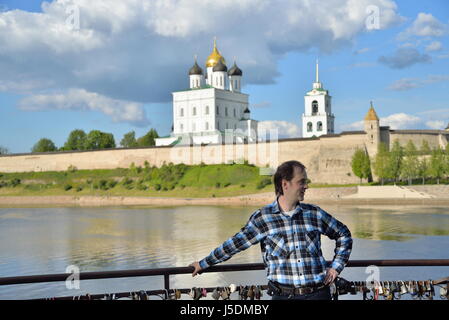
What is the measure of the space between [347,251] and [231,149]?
43740 mm

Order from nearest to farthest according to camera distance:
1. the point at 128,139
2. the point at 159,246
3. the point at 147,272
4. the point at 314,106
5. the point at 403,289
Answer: the point at 147,272, the point at 403,289, the point at 159,246, the point at 314,106, the point at 128,139

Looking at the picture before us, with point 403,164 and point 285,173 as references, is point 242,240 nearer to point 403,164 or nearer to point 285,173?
point 285,173

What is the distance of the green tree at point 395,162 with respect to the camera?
1447 inches

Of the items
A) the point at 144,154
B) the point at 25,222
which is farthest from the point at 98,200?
the point at 25,222

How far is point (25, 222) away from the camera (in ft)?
86.0

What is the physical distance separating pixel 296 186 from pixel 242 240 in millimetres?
338

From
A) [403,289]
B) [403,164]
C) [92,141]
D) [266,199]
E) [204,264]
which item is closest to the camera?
[204,264]

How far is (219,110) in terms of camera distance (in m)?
55.3

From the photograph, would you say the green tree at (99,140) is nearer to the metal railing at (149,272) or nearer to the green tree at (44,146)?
the green tree at (44,146)

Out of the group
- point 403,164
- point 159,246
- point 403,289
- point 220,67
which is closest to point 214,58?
point 220,67

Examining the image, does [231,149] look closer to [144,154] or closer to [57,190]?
[144,154]

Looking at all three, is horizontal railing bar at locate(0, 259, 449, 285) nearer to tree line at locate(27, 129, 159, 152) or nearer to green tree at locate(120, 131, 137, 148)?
tree line at locate(27, 129, 159, 152)

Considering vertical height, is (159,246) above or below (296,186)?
below

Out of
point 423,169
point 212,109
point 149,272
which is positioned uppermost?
point 212,109
